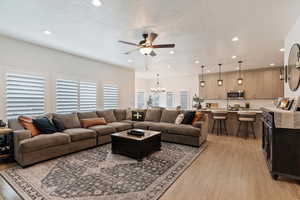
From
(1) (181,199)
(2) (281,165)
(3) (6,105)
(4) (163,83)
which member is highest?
(4) (163,83)

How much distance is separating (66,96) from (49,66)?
1018 millimetres

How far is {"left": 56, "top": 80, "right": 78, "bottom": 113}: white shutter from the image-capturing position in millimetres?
4855

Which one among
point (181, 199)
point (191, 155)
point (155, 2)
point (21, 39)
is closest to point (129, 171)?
point (181, 199)

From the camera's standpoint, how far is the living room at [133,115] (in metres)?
2.45

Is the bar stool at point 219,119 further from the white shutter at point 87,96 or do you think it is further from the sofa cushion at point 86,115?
the white shutter at point 87,96

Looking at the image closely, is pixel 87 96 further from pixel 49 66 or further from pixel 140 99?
pixel 140 99

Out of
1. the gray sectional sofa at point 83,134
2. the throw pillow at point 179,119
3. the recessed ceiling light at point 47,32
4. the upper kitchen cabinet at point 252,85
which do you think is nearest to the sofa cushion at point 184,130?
the gray sectional sofa at point 83,134

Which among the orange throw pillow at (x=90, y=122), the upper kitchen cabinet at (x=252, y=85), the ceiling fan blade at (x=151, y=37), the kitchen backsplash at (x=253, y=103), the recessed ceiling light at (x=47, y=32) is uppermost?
the recessed ceiling light at (x=47, y=32)

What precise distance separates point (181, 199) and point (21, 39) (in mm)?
5110

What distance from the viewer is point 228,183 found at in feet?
8.13

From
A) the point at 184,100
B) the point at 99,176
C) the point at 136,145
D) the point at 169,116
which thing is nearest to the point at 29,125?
the point at 99,176

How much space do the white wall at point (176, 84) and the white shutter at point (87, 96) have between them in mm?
4881

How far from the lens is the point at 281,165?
8.41 ft

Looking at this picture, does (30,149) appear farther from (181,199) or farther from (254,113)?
(254,113)
